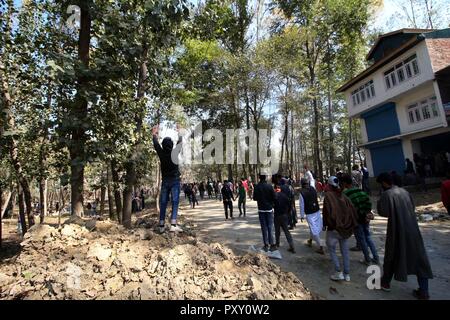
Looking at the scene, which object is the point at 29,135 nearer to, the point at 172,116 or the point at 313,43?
the point at 172,116

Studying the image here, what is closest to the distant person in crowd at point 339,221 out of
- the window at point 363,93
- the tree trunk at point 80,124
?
the tree trunk at point 80,124

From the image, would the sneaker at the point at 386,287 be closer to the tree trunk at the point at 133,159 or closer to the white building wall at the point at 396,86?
the tree trunk at the point at 133,159

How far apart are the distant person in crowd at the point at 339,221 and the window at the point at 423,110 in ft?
55.8

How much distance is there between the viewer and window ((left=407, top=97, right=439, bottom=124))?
18.9 m

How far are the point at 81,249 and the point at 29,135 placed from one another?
15.4 feet

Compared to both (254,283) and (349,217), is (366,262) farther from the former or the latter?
(254,283)

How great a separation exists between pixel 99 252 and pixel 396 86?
22561 mm

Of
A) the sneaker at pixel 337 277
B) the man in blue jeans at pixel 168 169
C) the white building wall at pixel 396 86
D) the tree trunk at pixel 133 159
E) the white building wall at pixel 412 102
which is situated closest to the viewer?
the sneaker at pixel 337 277

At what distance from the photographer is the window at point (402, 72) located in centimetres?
1938

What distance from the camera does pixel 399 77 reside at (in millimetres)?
20828

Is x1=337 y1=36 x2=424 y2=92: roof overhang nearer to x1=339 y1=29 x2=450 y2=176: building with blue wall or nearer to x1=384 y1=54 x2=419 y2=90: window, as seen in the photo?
x1=339 y1=29 x2=450 y2=176: building with blue wall

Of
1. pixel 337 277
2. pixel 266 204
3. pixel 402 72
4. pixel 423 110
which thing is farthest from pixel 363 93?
pixel 337 277
